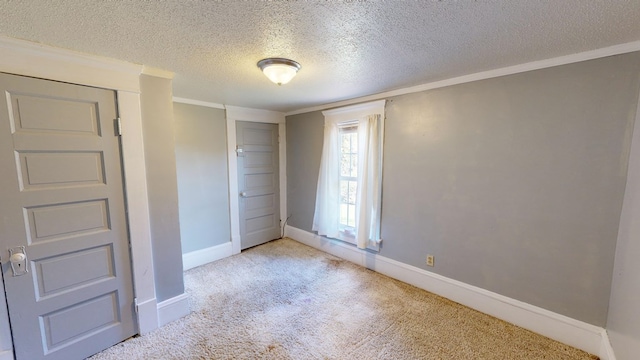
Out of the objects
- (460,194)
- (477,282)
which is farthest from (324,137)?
(477,282)

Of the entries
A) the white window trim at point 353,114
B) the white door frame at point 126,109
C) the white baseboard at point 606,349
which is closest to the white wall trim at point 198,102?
the white door frame at point 126,109

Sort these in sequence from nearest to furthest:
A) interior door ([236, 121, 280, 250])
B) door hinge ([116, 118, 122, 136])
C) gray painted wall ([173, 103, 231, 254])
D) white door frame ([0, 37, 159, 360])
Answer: white door frame ([0, 37, 159, 360]) → door hinge ([116, 118, 122, 136]) → gray painted wall ([173, 103, 231, 254]) → interior door ([236, 121, 280, 250])

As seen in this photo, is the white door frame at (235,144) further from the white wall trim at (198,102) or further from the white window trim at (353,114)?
the white window trim at (353,114)

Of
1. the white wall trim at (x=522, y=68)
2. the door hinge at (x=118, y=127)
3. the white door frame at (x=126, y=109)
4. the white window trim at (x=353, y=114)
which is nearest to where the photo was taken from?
the white door frame at (x=126, y=109)

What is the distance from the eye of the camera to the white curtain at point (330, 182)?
11.3 ft

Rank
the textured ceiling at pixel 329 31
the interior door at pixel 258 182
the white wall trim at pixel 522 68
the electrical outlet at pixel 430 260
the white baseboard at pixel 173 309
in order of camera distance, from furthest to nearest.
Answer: the interior door at pixel 258 182 < the electrical outlet at pixel 430 260 < the white baseboard at pixel 173 309 < the white wall trim at pixel 522 68 < the textured ceiling at pixel 329 31

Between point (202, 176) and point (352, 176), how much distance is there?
6.48ft

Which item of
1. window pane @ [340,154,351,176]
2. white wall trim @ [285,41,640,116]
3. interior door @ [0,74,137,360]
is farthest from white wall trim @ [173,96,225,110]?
white wall trim @ [285,41,640,116]

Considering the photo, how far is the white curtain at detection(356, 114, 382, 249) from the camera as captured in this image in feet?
9.70

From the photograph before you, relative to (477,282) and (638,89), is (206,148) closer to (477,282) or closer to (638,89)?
(477,282)

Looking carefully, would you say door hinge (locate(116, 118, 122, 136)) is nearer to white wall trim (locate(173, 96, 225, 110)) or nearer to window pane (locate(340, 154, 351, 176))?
white wall trim (locate(173, 96, 225, 110))

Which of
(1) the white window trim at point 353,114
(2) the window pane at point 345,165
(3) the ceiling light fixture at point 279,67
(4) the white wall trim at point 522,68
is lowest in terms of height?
(2) the window pane at point 345,165

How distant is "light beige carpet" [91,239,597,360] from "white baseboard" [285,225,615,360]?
64 mm

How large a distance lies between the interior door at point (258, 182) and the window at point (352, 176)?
843 mm
